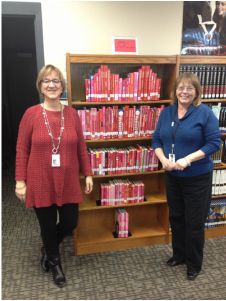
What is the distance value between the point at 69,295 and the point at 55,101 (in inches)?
56.4

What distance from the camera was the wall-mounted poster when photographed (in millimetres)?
2582

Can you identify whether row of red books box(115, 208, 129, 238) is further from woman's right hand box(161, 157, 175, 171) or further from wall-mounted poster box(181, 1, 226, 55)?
wall-mounted poster box(181, 1, 226, 55)

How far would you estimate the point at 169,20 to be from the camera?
2.59m

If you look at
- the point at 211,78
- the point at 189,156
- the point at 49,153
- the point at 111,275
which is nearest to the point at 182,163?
the point at 189,156

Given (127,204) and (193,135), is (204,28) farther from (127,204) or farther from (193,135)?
(127,204)

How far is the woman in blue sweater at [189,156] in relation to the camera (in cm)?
196

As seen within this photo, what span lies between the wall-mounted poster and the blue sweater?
2.98ft

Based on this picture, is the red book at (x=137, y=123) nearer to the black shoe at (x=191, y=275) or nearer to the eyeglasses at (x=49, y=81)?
the eyeglasses at (x=49, y=81)

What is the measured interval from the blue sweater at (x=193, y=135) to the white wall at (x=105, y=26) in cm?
88

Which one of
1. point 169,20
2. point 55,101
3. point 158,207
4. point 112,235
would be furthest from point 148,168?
point 169,20

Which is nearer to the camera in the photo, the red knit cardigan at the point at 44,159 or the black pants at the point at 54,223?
the red knit cardigan at the point at 44,159

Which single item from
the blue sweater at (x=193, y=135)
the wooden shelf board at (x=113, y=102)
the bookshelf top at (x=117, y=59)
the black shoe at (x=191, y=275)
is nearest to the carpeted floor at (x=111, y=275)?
the black shoe at (x=191, y=275)

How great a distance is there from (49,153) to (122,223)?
1128mm

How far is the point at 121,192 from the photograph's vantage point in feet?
8.39
